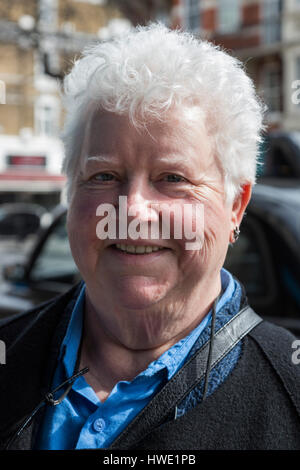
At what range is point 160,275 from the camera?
125 cm

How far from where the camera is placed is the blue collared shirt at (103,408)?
48.6 inches

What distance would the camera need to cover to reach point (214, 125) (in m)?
1.28

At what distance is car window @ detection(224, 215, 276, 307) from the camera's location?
2.51 metres

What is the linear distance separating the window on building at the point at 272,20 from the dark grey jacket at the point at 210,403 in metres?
20.1

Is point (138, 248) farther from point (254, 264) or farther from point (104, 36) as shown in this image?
point (104, 36)

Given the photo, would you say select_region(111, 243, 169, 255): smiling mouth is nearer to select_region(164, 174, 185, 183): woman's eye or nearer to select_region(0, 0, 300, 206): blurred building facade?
select_region(164, 174, 185, 183): woman's eye

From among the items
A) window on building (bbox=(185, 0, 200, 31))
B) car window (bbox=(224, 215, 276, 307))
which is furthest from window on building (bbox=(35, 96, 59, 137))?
car window (bbox=(224, 215, 276, 307))

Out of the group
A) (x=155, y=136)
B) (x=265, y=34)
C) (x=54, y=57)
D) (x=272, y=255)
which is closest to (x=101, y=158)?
(x=155, y=136)

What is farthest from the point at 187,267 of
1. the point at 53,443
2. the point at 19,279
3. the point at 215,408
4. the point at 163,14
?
the point at 163,14

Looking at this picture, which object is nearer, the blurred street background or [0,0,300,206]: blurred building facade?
the blurred street background

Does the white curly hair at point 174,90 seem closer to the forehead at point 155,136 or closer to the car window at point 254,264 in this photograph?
the forehead at point 155,136

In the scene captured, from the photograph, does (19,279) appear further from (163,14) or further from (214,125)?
(163,14)

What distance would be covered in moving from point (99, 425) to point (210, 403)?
0.89 ft

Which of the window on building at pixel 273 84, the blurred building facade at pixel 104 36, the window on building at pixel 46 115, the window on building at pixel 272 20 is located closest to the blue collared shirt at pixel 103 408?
the blurred building facade at pixel 104 36
